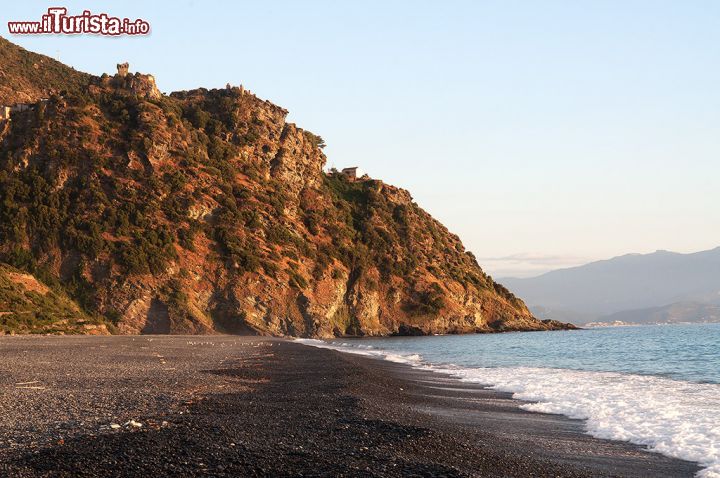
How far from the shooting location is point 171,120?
10369 centimetres

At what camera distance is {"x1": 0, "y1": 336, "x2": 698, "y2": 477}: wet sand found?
920cm

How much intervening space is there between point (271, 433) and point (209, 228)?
3341 inches

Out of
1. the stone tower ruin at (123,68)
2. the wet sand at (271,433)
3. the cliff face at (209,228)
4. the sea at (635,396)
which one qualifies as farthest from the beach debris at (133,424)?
the stone tower ruin at (123,68)

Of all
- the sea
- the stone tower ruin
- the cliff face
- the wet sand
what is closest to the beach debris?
the wet sand

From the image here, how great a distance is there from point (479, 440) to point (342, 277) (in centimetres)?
9414

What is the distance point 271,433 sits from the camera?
459 inches

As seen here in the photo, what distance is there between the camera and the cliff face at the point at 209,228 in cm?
8131

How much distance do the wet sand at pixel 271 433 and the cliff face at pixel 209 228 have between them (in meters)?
63.3

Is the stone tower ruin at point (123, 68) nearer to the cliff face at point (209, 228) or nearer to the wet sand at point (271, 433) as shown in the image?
the cliff face at point (209, 228)

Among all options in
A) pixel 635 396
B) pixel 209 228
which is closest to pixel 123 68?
pixel 209 228

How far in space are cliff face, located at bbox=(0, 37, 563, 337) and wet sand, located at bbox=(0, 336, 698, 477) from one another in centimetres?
6334

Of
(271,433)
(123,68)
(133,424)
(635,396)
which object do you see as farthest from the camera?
(123,68)

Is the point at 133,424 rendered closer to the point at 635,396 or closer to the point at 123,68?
the point at 635,396

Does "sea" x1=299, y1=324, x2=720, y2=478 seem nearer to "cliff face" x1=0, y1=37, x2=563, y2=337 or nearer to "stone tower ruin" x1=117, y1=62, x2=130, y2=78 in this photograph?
"cliff face" x1=0, y1=37, x2=563, y2=337
